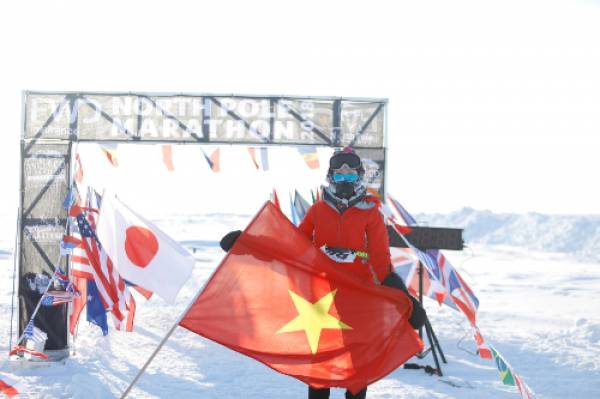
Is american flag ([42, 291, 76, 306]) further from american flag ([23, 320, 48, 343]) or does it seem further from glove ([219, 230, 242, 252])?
glove ([219, 230, 242, 252])

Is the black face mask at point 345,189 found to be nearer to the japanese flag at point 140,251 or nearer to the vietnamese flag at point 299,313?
the vietnamese flag at point 299,313

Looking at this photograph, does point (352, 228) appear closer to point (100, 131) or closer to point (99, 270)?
point (99, 270)

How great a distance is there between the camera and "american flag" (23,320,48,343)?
7.26m

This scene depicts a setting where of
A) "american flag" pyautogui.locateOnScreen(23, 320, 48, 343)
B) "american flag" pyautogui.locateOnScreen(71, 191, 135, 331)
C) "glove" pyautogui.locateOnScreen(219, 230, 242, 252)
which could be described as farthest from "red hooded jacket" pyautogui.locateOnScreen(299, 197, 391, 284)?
"american flag" pyautogui.locateOnScreen(23, 320, 48, 343)

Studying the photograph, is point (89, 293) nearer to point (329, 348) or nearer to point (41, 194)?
point (41, 194)

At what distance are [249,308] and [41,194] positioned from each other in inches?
207

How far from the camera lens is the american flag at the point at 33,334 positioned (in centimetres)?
726

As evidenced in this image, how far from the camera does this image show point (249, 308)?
3.68 m

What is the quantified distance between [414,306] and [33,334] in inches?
234

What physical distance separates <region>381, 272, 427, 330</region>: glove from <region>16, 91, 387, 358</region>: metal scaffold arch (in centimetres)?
435

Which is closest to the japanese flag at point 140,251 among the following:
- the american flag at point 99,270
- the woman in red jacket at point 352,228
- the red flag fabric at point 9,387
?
the american flag at point 99,270

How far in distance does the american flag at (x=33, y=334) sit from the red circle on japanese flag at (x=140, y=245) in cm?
162

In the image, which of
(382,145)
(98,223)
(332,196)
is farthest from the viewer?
(382,145)

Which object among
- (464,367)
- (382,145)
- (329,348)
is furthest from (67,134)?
(464,367)
